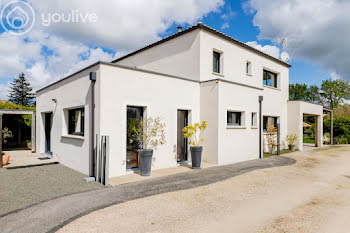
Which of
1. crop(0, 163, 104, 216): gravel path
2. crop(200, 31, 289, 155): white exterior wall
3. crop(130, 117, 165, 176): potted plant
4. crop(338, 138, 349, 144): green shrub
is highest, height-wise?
crop(200, 31, 289, 155): white exterior wall

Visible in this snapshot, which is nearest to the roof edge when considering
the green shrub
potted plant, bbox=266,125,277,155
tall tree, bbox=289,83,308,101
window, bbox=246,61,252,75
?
window, bbox=246,61,252,75

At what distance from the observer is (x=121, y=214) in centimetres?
414

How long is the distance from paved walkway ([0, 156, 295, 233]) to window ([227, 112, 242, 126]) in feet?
10.4

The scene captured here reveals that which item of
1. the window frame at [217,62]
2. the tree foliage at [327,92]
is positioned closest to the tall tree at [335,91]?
the tree foliage at [327,92]

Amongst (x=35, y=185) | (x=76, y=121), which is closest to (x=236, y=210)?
(x=35, y=185)

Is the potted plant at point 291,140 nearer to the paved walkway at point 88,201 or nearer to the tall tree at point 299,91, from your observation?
the paved walkway at point 88,201

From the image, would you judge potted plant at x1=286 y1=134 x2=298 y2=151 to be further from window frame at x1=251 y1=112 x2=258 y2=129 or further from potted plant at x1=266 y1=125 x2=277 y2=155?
window frame at x1=251 y1=112 x2=258 y2=129

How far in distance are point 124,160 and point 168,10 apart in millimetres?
8100

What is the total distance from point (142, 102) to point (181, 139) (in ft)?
9.54

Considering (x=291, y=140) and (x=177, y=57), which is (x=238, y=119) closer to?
(x=177, y=57)

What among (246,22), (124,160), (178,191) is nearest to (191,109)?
(124,160)

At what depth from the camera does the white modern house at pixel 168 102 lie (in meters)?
6.99

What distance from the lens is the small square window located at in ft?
33.5

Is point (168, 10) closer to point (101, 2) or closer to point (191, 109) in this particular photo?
point (101, 2)
